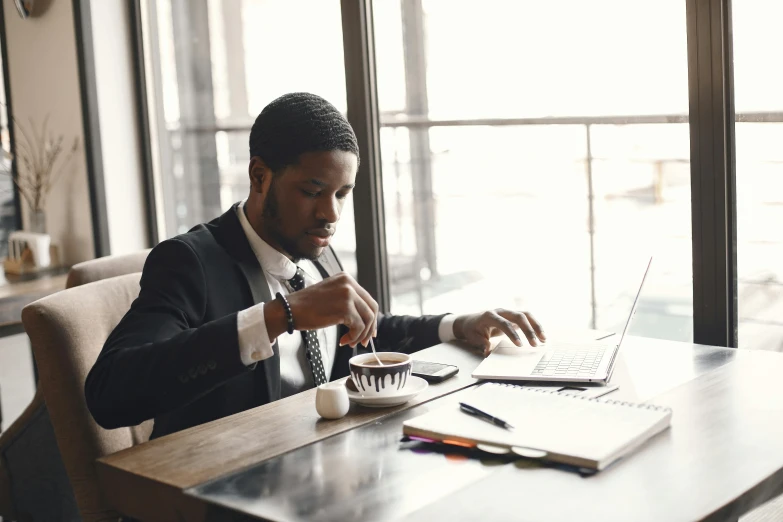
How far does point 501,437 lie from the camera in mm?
1223

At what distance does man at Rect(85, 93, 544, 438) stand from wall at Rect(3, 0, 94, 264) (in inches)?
68.4

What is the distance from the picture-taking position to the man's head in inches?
65.2

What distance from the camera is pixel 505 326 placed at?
1757mm

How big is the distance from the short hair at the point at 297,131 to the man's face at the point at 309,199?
0.05 feet

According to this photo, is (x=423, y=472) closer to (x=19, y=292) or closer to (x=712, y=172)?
(x=712, y=172)

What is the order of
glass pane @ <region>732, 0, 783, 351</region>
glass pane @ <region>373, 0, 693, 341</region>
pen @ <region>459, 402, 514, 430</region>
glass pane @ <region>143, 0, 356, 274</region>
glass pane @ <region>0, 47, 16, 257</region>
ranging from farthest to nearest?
glass pane @ <region>0, 47, 16, 257</region>, glass pane @ <region>143, 0, 356, 274</region>, glass pane @ <region>373, 0, 693, 341</region>, glass pane @ <region>732, 0, 783, 351</region>, pen @ <region>459, 402, 514, 430</region>

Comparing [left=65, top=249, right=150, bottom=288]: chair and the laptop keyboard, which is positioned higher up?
[left=65, top=249, right=150, bottom=288]: chair

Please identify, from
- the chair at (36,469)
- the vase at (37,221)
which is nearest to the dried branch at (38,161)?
the vase at (37,221)

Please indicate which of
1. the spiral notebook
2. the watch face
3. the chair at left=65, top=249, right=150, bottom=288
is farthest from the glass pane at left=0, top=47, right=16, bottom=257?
the spiral notebook

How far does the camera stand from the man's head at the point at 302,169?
1.66 m

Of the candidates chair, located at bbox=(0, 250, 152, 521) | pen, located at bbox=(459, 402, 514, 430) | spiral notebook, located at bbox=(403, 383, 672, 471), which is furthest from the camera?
chair, located at bbox=(0, 250, 152, 521)

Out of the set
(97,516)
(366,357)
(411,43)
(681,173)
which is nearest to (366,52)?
(411,43)

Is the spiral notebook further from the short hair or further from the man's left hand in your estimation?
the short hair

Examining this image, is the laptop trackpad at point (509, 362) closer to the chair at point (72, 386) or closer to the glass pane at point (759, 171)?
the glass pane at point (759, 171)
